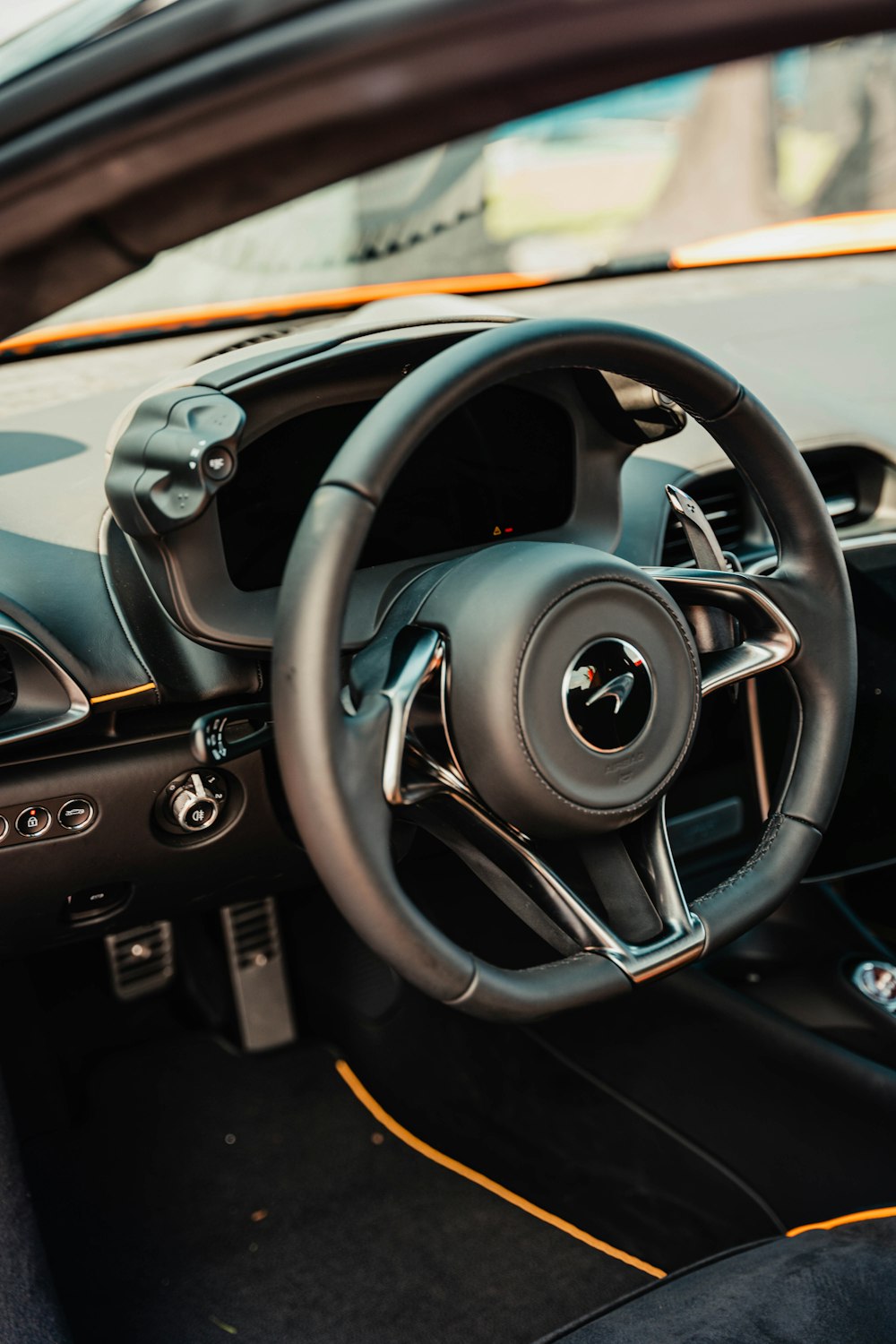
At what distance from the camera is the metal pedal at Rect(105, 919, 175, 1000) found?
2387mm

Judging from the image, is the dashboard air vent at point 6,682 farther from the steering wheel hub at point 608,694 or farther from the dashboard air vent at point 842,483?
the dashboard air vent at point 842,483

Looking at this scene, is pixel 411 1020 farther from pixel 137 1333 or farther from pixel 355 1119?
pixel 137 1333

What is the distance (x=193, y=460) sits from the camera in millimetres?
1313

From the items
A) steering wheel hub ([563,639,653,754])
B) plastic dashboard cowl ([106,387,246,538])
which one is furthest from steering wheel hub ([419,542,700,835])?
plastic dashboard cowl ([106,387,246,538])

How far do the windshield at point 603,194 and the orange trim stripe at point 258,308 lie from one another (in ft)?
0.08

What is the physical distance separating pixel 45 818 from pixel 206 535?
412mm

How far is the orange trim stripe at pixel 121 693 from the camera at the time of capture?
146cm

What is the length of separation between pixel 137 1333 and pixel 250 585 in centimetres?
124

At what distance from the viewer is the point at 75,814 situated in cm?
155

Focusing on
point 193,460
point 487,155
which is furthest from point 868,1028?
point 487,155

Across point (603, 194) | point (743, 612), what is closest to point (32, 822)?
point (743, 612)

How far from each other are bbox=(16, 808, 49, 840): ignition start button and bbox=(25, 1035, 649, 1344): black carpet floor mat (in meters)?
0.92

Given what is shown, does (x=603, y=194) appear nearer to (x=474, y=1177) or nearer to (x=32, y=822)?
(x=474, y=1177)

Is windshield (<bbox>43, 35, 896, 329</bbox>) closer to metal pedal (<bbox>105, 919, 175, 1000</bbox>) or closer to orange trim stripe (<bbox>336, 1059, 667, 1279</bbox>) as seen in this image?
metal pedal (<bbox>105, 919, 175, 1000</bbox>)
